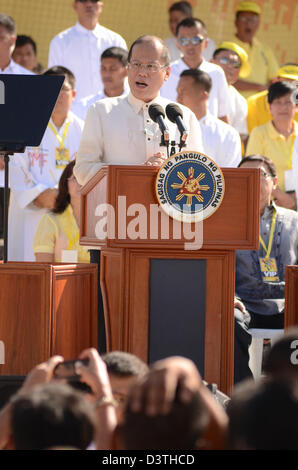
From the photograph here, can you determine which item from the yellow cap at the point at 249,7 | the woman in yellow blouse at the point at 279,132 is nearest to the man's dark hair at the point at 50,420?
the woman in yellow blouse at the point at 279,132

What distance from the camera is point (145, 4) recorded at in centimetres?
1052

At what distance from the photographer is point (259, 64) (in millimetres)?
8961

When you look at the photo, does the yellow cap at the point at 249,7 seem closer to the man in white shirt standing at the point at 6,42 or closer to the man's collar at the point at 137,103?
the man in white shirt standing at the point at 6,42

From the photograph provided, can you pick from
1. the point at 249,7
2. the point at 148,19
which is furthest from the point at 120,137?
the point at 148,19

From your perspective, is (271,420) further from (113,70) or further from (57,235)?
(113,70)

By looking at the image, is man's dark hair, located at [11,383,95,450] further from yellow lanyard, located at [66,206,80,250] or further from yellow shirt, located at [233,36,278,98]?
yellow shirt, located at [233,36,278,98]

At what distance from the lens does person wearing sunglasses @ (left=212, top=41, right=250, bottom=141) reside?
790 cm

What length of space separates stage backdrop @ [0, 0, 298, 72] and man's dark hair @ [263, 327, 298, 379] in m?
8.12

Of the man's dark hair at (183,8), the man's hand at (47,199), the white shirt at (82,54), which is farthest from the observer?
the man's dark hair at (183,8)

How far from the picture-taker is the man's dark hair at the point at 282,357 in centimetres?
231

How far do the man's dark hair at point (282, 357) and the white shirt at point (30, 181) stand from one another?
421cm

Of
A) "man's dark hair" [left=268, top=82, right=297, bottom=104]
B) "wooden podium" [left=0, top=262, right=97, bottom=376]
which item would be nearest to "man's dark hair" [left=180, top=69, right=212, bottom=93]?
"man's dark hair" [left=268, top=82, right=297, bottom=104]
